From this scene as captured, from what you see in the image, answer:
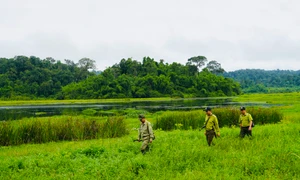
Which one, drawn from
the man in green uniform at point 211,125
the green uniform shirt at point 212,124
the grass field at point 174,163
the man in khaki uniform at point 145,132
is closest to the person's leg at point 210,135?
the man in green uniform at point 211,125

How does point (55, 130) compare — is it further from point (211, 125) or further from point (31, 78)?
point (31, 78)

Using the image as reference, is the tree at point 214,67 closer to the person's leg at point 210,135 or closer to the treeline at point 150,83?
the treeline at point 150,83

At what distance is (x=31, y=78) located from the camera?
102 m

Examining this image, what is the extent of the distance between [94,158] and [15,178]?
9.93ft

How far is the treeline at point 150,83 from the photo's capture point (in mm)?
98062

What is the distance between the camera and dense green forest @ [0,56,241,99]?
97375 mm

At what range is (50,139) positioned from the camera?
1781 centimetres

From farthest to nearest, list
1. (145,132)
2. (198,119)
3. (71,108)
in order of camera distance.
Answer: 1. (71,108)
2. (198,119)
3. (145,132)

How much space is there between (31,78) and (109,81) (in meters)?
26.2

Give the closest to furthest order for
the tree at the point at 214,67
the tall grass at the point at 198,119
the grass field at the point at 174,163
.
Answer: the grass field at the point at 174,163 < the tall grass at the point at 198,119 < the tree at the point at 214,67

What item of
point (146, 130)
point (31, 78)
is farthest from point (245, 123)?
point (31, 78)

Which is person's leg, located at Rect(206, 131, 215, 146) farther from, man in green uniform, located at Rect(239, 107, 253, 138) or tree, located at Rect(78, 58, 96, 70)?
tree, located at Rect(78, 58, 96, 70)

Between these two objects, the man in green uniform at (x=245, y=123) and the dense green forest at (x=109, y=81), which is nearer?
the man in green uniform at (x=245, y=123)

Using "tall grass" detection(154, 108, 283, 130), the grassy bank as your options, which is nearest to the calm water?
"tall grass" detection(154, 108, 283, 130)
